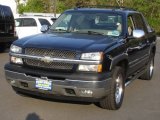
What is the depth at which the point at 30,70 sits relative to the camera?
263 inches

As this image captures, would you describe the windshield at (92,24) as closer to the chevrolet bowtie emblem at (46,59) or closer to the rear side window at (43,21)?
the chevrolet bowtie emblem at (46,59)

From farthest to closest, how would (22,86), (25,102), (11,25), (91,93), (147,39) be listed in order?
Result: (11,25), (147,39), (25,102), (22,86), (91,93)

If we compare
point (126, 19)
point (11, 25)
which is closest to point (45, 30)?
point (126, 19)

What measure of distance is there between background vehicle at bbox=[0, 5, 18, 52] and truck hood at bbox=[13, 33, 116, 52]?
7761 mm

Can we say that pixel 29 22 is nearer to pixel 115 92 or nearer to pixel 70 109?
pixel 70 109

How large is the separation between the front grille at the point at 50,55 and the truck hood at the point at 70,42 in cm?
7

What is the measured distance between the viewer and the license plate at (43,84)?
21.3 ft

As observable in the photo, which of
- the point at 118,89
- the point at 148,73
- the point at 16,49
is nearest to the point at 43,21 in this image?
the point at 148,73

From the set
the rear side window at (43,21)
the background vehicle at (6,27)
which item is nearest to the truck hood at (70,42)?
the background vehicle at (6,27)

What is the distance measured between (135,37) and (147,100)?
1276 mm

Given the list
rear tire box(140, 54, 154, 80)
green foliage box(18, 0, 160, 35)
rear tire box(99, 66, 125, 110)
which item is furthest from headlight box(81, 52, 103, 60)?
green foliage box(18, 0, 160, 35)

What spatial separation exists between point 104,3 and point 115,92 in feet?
101

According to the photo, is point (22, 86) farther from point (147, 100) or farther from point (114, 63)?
point (147, 100)

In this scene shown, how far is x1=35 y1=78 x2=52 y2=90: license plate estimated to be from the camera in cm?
650
